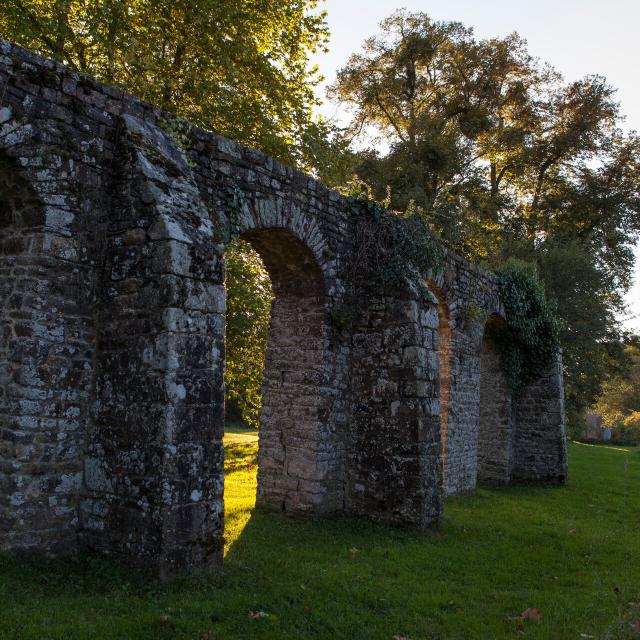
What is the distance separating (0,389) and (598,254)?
72.9ft

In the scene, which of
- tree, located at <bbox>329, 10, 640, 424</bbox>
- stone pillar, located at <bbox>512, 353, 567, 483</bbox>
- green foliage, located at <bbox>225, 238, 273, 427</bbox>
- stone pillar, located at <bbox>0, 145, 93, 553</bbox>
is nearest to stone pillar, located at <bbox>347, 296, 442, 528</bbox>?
green foliage, located at <bbox>225, 238, 273, 427</bbox>

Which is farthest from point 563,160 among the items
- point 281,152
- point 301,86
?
point 281,152

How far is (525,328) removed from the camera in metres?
13.9

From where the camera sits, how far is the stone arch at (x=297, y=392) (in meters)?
7.76

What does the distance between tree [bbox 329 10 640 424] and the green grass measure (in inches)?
561

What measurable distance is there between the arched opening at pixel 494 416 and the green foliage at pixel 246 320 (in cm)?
530

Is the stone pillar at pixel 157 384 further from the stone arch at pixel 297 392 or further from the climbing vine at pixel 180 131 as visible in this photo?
the stone arch at pixel 297 392

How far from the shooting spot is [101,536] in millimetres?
4855

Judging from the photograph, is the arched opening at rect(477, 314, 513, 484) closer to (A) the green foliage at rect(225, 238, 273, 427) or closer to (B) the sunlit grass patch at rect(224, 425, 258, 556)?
(A) the green foliage at rect(225, 238, 273, 427)

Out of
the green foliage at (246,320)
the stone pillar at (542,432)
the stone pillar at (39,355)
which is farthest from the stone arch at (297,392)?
the stone pillar at (542,432)

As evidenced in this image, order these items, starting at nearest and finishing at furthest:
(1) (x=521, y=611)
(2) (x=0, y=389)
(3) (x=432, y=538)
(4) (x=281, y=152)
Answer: (2) (x=0, y=389)
(1) (x=521, y=611)
(3) (x=432, y=538)
(4) (x=281, y=152)

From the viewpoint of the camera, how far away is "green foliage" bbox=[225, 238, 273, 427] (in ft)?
38.2

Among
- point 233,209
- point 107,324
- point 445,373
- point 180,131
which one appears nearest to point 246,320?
point 445,373

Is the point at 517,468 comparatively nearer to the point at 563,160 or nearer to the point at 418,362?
the point at 418,362
